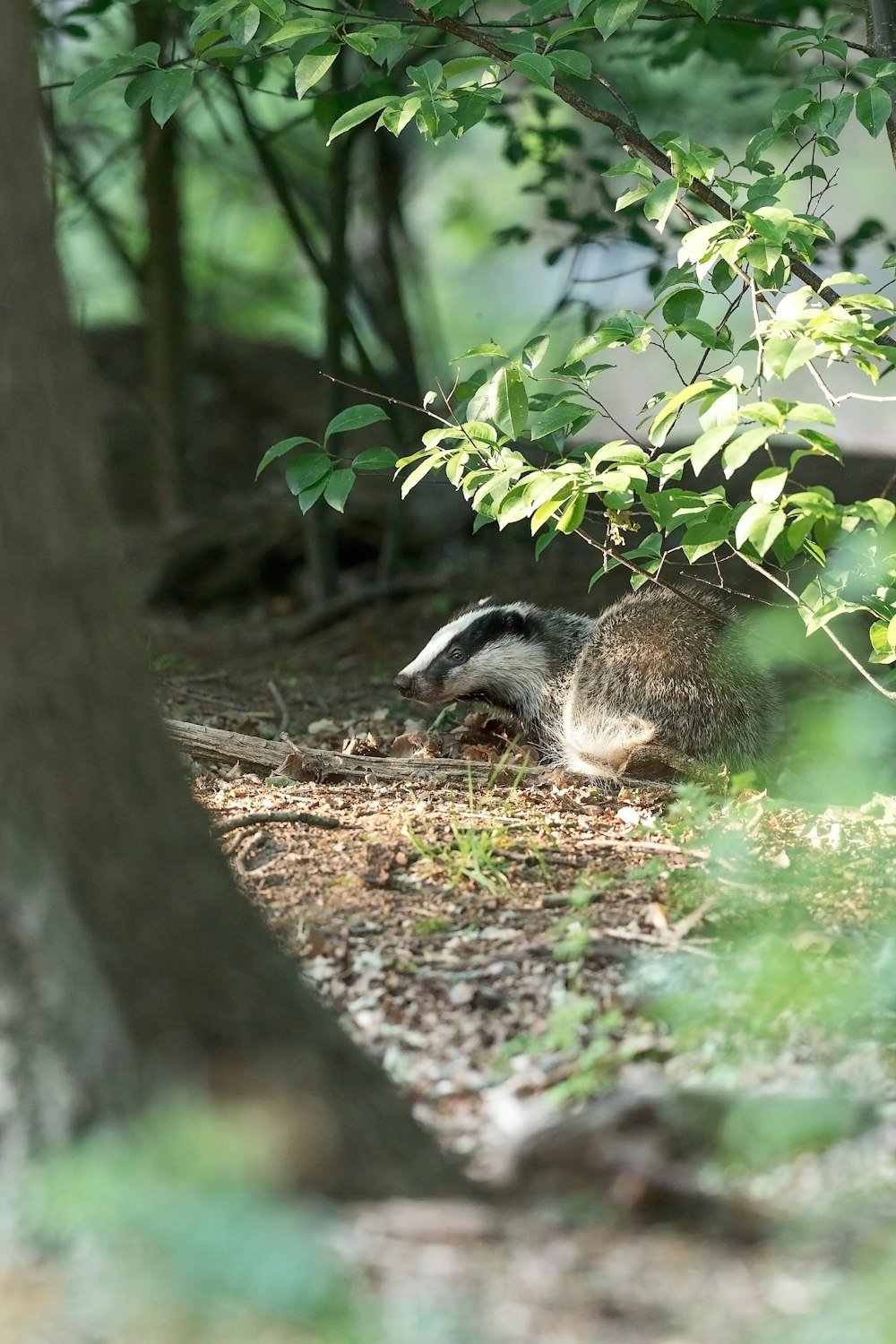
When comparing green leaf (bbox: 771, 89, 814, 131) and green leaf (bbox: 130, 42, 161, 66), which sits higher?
green leaf (bbox: 130, 42, 161, 66)

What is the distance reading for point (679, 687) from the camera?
206 inches

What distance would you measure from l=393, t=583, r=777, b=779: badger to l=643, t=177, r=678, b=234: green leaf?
1414 mm

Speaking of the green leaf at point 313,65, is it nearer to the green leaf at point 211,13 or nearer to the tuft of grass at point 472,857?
the green leaf at point 211,13

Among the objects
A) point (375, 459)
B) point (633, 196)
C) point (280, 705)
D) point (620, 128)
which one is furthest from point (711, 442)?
point (280, 705)

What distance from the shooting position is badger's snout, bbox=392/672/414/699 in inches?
232

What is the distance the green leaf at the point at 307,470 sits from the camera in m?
4.25

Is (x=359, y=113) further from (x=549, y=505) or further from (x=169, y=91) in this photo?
(x=549, y=505)

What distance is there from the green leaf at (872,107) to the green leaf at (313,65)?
1526 mm

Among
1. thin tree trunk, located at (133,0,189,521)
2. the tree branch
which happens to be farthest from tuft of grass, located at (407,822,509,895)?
thin tree trunk, located at (133,0,189,521)

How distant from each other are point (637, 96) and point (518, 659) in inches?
203

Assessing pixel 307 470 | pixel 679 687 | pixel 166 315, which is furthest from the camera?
pixel 166 315

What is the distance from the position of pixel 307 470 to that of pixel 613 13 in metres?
1.56

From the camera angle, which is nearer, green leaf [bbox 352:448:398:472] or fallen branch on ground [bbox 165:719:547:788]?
green leaf [bbox 352:448:398:472]

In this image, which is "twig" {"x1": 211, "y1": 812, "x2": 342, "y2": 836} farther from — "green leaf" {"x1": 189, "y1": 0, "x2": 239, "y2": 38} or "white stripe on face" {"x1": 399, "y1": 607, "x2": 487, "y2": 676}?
"green leaf" {"x1": 189, "y1": 0, "x2": 239, "y2": 38}
